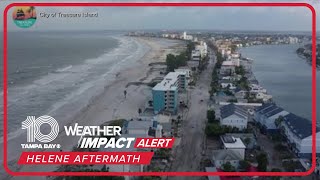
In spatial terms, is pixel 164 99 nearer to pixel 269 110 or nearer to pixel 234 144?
pixel 269 110

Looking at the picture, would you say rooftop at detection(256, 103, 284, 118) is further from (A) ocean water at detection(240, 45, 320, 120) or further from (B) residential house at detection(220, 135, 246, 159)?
(A) ocean water at detection(240, 45, 320, 120)

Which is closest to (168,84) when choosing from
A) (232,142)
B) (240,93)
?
(240,93)

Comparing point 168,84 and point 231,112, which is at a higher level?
point 168,84

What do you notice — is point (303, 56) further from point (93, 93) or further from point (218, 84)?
point (93, 93)

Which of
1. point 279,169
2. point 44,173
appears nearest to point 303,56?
point 279,169

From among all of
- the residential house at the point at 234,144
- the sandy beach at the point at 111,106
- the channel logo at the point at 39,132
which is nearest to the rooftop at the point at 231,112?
the residential house at the point at 234,144
